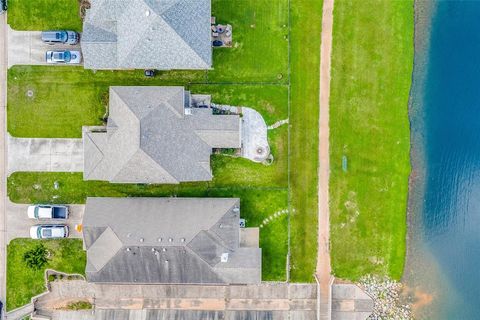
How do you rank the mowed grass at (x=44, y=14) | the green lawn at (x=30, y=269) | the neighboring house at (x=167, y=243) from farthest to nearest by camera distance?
1. the green lawn at (x=30, y=269)
2. the mowed grass at (x=44, y=14)
3. the neighboring house at (x=167, y=243)

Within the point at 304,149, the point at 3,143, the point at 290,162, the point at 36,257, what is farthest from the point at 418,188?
the point at 3,143

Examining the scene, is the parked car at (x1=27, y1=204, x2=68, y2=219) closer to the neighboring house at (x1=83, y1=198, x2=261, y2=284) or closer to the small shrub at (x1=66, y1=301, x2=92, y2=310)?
the neighboring house at (x1=83, y1=198, x2=261, y2=284)

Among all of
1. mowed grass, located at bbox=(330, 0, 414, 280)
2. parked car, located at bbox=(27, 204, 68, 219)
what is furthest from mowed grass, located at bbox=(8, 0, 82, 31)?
mowed grass, located at bbox=(330, 0, 414, 280)

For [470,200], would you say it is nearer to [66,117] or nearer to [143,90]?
[143,90]

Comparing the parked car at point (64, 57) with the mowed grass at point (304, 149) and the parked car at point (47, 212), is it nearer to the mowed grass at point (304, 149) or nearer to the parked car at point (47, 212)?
the parked car at point (47, 212)

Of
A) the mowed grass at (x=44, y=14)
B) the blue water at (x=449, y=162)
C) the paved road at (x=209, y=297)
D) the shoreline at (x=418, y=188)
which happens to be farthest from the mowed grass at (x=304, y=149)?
the mowed grass at (x=44, y=14)

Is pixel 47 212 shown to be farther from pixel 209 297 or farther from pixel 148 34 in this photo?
pixel 148 34
